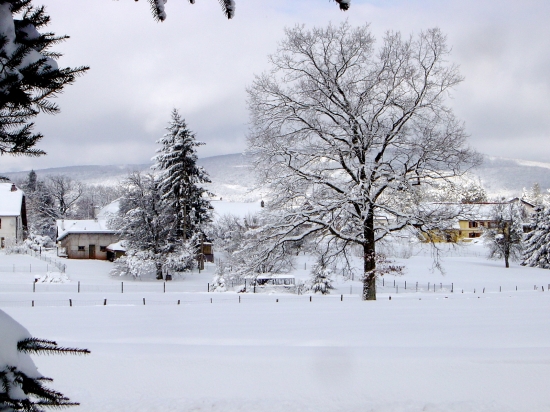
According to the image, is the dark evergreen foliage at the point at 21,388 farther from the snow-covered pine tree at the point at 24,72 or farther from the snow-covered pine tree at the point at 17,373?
the snow-covered pine tree at the point at 24,72

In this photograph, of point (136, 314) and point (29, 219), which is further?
point (29, 219)

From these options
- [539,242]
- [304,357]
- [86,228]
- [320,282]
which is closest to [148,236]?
[320,282]

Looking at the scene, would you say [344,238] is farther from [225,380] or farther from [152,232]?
[152,232]

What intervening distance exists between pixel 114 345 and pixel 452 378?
8558mm

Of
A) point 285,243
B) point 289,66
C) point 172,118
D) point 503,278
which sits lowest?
point 503,278

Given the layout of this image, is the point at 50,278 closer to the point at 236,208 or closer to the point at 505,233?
the point at 236,208

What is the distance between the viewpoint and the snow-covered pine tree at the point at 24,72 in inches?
119

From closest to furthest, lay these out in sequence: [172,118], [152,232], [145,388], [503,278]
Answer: [145,388], [152,232], [172,118], [503,278]

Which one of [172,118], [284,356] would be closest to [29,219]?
[172,118]

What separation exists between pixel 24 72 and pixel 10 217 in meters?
65.5

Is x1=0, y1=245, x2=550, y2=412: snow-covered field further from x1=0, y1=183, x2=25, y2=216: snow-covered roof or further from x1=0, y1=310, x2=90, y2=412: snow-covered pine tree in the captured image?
x1=0, y1=183, x2=25, y2=216: snow-covered roof

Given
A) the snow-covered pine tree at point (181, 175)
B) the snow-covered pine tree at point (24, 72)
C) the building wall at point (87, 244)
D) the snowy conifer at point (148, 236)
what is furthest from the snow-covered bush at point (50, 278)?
the snow-covered pine tree at point (24, 72)

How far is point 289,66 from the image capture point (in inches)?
915

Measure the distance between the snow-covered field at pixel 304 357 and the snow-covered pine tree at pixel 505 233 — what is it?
5350 centimetres
